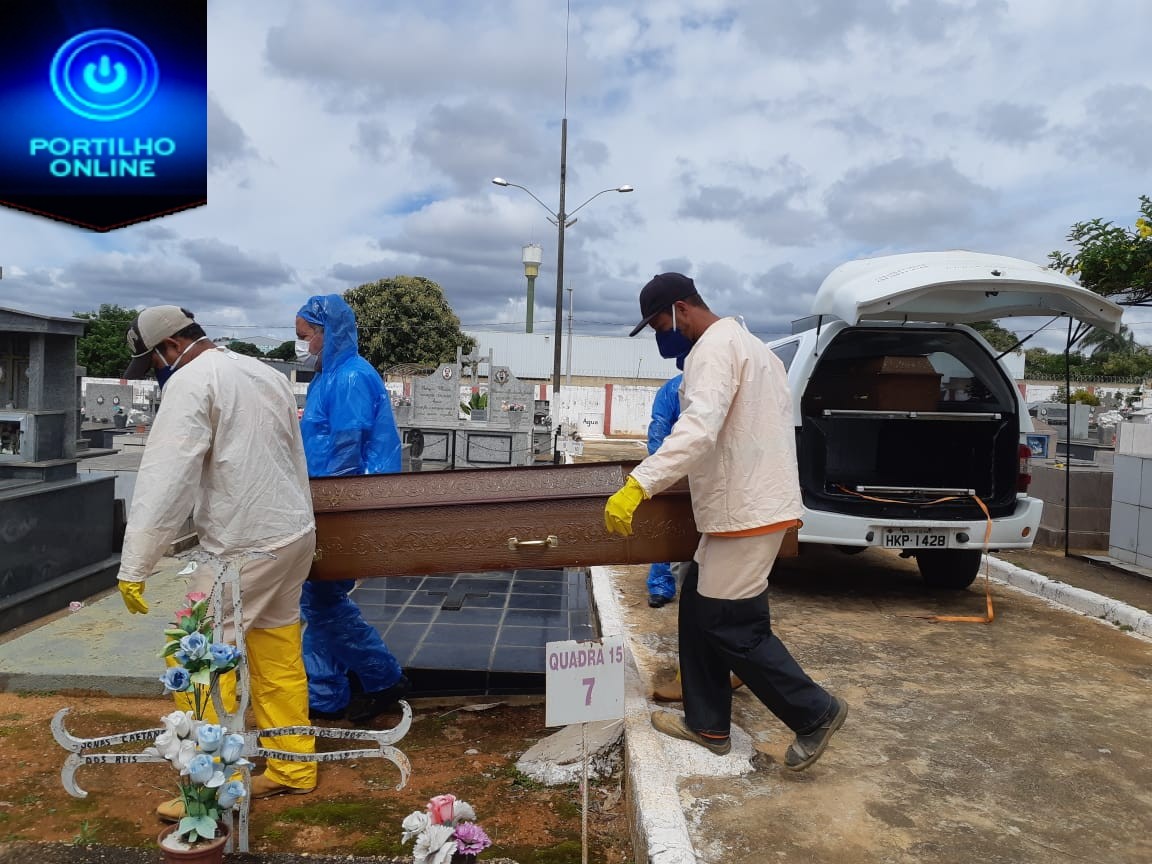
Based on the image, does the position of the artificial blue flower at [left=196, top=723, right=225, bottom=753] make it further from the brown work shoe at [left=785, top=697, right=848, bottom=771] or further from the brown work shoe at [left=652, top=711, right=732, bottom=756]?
the brown work shoe at [left=785, top=697, right=848, bottom=771]

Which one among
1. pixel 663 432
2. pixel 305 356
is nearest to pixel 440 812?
pixel 305 356

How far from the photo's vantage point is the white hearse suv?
16.0 feet

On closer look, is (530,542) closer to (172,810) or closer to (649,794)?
(649,794)

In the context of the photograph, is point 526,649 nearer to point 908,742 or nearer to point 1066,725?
point 908,742

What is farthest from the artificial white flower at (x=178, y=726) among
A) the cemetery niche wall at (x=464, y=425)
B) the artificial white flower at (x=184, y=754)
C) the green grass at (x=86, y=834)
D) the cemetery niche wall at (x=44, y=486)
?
the cemetery niche wall at (x=464, y=425)

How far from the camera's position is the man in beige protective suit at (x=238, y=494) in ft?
8.54

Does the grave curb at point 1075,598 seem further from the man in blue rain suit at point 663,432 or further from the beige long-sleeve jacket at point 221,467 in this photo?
the beige long-sleeve jacket at point 221,467

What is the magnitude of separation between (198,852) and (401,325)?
121 feet

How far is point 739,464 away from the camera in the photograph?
111 inches

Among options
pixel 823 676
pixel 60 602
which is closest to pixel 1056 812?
pixel 823 676

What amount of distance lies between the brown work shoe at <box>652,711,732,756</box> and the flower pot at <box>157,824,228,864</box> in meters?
1.60

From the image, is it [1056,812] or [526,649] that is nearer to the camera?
[1056,812]

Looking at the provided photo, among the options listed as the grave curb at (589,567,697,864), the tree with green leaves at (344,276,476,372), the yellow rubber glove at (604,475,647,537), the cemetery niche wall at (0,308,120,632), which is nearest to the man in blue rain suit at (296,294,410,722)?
the grave curb at (589,567,697,864)

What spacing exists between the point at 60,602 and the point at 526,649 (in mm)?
3244
